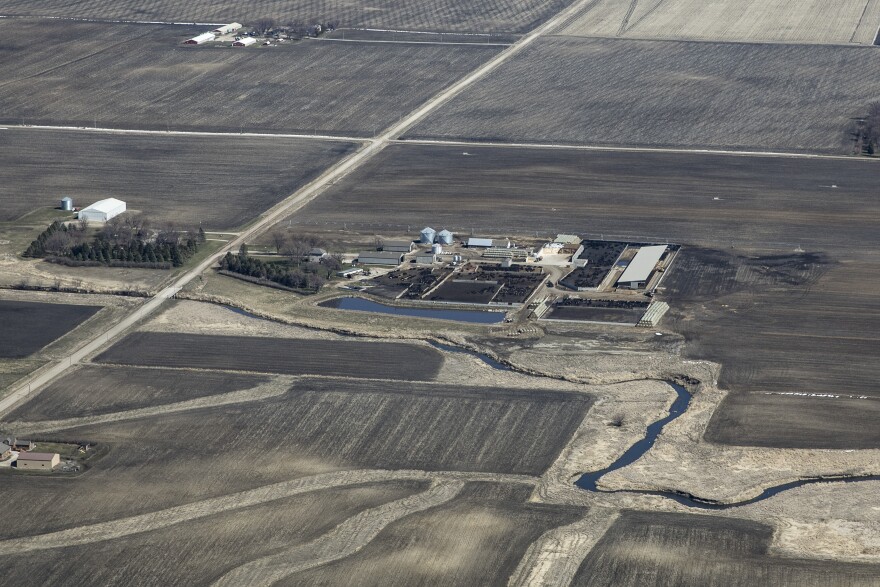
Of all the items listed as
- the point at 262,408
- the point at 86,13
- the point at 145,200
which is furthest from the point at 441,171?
the point at 86,13

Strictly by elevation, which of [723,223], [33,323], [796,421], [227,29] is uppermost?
[227,29]

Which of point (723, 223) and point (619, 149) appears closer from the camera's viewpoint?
point (723, 223)

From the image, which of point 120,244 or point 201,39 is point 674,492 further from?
point 201,39

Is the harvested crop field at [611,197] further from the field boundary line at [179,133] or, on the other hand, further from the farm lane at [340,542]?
the farm lane at [340,542]

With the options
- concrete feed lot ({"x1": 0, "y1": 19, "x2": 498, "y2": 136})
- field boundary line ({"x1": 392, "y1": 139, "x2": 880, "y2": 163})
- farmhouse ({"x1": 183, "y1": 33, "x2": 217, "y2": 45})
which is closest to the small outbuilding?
field boundary line ({"x1": 392, "y1": 139, "x2": 880, "y2": 163})

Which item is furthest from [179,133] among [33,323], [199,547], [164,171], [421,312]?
[199,547]

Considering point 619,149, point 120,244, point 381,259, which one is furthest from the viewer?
point 619,149
